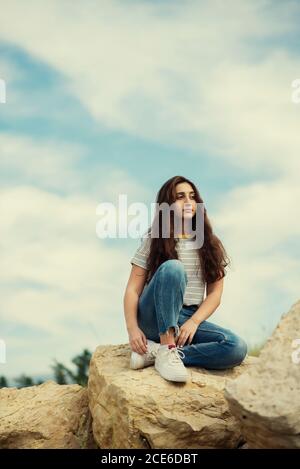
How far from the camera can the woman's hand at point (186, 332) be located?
475cm

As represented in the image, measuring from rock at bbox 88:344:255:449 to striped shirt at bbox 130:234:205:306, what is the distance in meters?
0.55

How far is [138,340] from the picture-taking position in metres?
4.74

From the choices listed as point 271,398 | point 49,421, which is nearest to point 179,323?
point 271,398

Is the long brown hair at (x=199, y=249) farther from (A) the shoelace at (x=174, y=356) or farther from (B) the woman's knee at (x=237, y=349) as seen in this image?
(A) the shoelace at (x=174, y=356)

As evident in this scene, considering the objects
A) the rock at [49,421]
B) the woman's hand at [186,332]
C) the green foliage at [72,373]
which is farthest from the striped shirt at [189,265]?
the green foliage at [72,373]

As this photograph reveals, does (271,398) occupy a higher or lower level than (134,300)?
lower

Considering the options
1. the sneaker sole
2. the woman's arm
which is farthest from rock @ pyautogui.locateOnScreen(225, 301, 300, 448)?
the woman's arm

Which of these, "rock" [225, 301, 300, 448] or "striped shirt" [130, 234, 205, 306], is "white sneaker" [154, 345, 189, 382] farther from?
"rock" [225, 301, 300, 448]

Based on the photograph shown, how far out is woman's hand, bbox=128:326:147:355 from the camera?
186 inches

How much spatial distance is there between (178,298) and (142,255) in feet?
1.92

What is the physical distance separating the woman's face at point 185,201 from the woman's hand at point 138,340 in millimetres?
949

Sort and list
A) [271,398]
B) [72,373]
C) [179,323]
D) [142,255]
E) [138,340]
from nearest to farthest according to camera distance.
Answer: [271,398], [138,340], [179,323], [142,255], [72,373]

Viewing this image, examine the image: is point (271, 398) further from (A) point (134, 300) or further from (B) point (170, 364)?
(A) point (134, 300)
